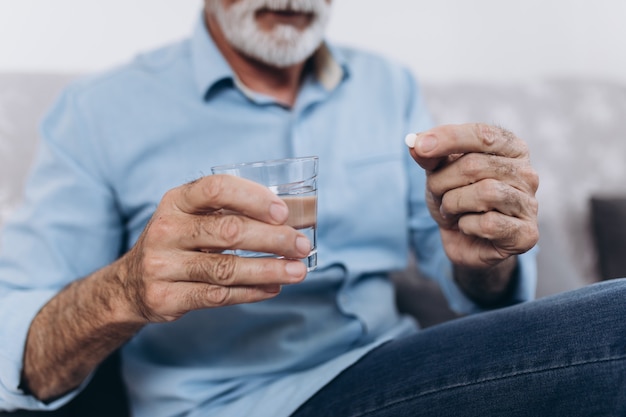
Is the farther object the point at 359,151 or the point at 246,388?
the point at 359,151

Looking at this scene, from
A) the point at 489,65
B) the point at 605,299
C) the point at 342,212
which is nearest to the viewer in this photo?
the point at 605,299

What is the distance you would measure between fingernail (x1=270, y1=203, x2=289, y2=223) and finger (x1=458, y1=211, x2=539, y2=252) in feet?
0.99

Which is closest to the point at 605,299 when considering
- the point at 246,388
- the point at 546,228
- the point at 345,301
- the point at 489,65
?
the point at 345,301

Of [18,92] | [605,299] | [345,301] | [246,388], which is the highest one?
[18,92]

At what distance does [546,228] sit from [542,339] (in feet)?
2.80

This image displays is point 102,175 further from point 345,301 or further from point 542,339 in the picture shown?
point 542,339

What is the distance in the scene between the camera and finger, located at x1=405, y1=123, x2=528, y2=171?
0.75 meters

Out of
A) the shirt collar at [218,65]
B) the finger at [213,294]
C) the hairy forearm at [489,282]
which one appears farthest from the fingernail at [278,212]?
the shirt collar at [218,65]

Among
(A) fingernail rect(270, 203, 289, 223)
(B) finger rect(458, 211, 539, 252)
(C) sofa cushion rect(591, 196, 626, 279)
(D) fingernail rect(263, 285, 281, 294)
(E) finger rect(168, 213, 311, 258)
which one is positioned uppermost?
(A) fingernail rect(270, 203, 289, 223)

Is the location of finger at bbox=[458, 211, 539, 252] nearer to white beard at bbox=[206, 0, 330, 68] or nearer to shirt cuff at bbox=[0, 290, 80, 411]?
white beard at bbox=[206, 0, 330, 68]

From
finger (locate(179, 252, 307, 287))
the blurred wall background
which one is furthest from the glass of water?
the blurred wall background

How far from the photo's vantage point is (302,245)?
0.65 meters

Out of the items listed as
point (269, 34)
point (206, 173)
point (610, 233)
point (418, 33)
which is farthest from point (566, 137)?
point (206, 173)

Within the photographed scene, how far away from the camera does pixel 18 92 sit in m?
1.41
